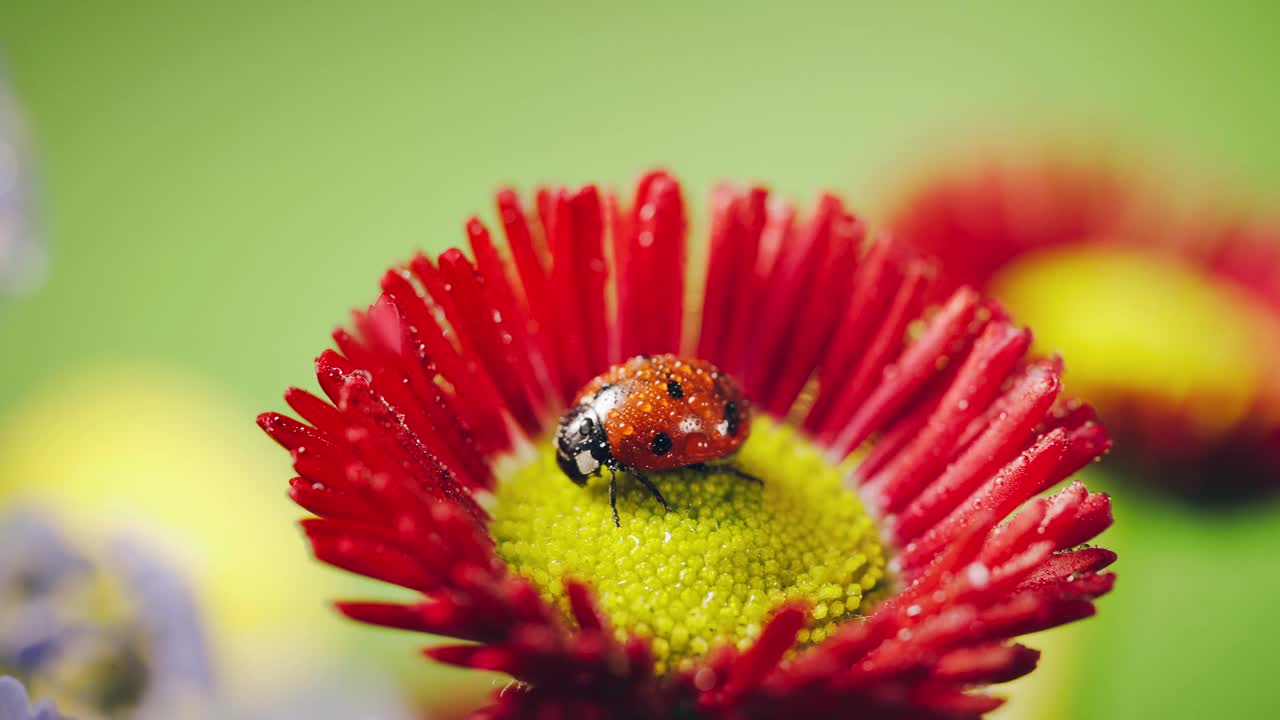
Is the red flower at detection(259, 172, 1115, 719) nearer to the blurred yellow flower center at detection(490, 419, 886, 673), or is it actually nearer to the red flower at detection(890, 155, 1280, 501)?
the blurred yellow flower center at detection(490, 419, 886, 673)

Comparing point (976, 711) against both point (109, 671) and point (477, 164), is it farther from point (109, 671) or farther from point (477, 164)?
point (477, 164)

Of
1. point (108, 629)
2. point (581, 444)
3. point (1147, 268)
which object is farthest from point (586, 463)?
point (1147, 268)

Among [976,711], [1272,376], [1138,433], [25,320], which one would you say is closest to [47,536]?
[976,711]

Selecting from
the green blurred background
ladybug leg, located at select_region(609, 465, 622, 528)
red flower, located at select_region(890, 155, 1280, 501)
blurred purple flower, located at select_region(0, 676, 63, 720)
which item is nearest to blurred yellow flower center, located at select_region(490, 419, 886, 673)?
ladybug leg, located at select_region(609, 465, 622, 528)

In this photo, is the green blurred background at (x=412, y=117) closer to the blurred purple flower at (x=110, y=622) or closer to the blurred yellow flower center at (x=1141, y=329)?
the blurred yellow flower center at (x=1141, y=329)

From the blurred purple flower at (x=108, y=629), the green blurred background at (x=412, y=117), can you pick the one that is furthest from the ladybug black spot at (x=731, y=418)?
the green blurred background at (x=412, y=117)

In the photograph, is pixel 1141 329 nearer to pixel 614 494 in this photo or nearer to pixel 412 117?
pixel 614 494
